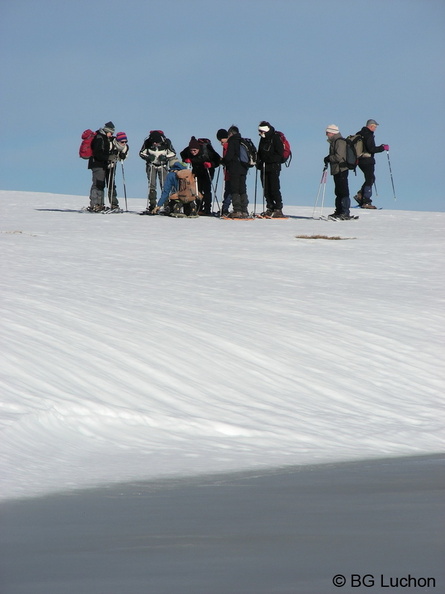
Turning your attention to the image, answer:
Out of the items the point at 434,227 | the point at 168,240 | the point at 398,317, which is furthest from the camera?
the point at 434,227

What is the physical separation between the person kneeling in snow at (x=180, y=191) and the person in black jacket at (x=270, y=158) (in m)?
1.53

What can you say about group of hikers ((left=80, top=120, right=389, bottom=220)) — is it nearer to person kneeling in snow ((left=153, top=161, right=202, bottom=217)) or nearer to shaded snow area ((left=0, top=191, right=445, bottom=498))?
person kneeling in snow ((left=153, top=161, right=202, bottom=217))

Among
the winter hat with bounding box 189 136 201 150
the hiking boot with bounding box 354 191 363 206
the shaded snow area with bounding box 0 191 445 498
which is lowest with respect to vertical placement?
the shaded snow area with bounding box 0 191 445 498

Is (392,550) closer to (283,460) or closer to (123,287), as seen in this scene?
(283,460)

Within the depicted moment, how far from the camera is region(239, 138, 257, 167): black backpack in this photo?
59.9ft

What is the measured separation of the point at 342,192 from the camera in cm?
1980

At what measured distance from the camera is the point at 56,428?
17.9 ft

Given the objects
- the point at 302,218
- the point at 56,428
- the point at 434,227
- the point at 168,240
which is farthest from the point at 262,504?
the point at 302,218

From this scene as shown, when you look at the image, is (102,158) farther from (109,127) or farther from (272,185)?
(272,185)

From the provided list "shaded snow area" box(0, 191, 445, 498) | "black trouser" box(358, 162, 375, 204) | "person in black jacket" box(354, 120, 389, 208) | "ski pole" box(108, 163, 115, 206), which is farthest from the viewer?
"black trouser" box(358, 162, 375, 204)

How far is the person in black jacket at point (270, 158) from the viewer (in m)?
18.8

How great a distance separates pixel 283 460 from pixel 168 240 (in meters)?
9.58

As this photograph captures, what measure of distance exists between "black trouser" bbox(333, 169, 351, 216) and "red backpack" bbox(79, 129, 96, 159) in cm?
496

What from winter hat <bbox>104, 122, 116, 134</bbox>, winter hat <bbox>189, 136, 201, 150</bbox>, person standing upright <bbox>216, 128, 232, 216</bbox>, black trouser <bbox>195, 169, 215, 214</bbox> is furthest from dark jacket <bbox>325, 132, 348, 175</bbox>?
winter hat <bbox>104, 122, 116, 134</bbox>
